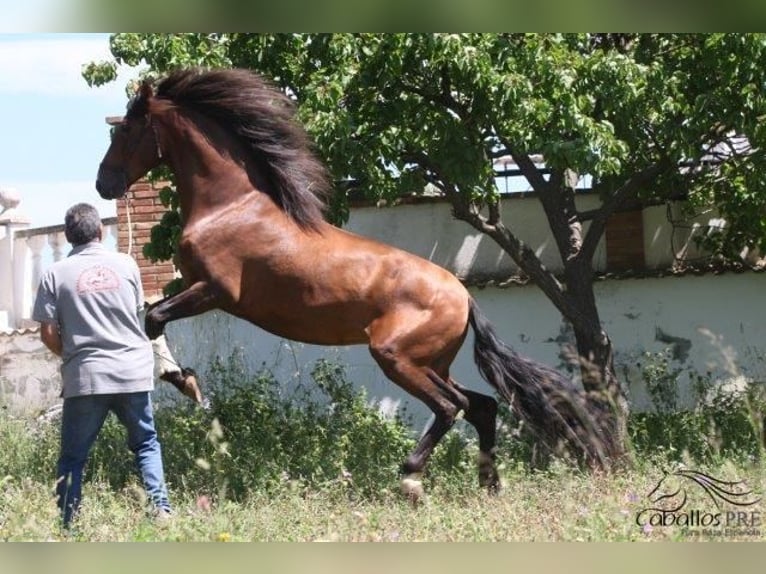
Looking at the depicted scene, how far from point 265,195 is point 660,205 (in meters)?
3.96

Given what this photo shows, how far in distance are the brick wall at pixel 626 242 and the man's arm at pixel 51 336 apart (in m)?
5.11

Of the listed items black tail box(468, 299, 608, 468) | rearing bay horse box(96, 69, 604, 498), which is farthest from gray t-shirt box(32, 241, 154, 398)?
black tail box(468, 299, 608, 468)

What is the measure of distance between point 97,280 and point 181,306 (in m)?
0.80

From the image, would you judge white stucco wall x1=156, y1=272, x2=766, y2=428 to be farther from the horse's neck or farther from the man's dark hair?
the man's dark hair

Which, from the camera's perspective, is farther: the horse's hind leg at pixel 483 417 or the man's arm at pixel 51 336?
the horse's hind leg at pixel 483 417

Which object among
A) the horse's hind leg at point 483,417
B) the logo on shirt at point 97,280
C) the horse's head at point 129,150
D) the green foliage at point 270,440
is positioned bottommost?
the green foliage at point 270,440

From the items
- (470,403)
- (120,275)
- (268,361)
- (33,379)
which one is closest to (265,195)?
(120,275)

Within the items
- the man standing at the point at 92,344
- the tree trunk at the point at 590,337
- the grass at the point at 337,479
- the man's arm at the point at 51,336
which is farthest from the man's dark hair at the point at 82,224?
the tree trunk at the point at 590,337

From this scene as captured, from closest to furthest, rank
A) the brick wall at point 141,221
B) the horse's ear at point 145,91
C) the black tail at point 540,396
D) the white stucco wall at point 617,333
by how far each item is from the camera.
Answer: the horse's ear at point 145,91
the black tail at point 540,396
the white stucco wall at point 617,333
the brick wall at point 141,221

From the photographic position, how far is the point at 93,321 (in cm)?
678

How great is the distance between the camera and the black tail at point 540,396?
798 cm

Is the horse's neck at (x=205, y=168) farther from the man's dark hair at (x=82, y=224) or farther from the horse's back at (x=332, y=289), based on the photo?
the man's dark hair at (x=82, y=224)

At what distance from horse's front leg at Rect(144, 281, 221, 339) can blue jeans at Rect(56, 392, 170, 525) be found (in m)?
0.64

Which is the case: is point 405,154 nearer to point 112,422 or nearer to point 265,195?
point 265,195
